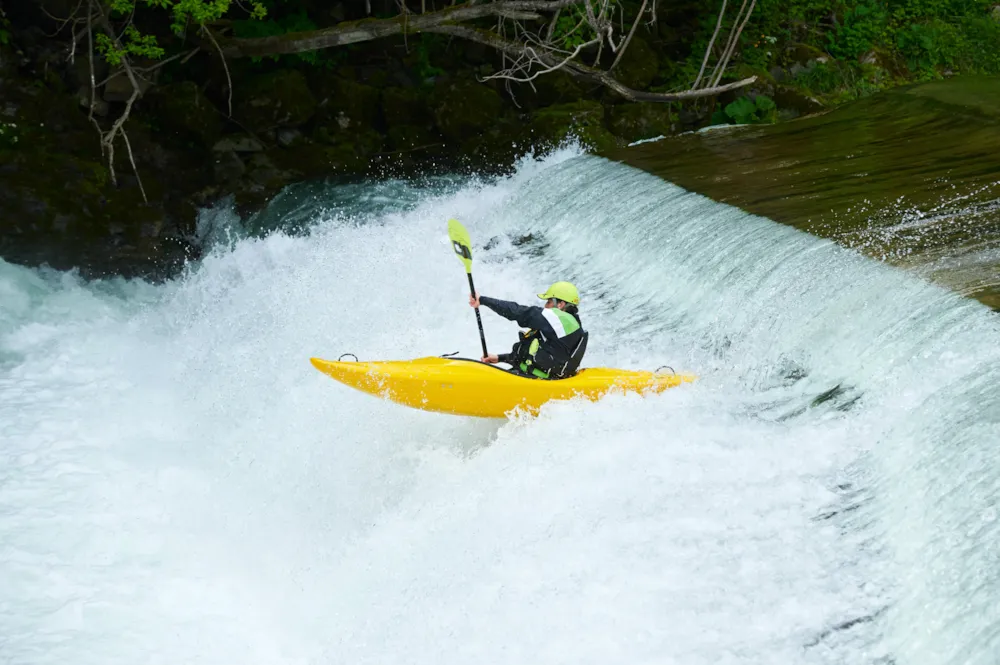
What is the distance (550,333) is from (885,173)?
13.3ft

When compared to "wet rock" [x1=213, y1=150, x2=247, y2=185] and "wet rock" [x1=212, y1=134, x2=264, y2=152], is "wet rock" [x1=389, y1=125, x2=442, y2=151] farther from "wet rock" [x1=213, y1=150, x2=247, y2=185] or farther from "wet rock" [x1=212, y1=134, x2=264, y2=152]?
"wet rock" [x1=213, y1=150, x2=247, y2=185]

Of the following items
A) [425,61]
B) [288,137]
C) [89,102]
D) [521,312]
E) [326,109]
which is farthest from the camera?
[425,61]

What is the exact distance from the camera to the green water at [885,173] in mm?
6070

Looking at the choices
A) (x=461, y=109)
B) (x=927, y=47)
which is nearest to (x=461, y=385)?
(x=461, y=109)

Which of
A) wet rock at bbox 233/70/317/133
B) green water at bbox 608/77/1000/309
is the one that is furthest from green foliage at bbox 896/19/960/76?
wet rock at bbox 233/70/317/133

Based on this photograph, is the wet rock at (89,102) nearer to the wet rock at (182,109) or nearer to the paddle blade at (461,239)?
the wet rock at (182,109)

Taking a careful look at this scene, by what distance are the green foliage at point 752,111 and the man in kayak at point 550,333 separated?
6.47 metres

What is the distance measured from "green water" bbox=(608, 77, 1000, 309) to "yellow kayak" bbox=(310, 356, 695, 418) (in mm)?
2148

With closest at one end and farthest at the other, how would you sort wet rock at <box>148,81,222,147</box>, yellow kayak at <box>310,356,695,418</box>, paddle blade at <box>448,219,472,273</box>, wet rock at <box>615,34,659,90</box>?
yellow kayak at <box>310,356,695,418</box>, paddle blade at <box>448,219,472,273</box>, wet rock at <box>148,81,222,147</box>, wet rock at <box>615,34,659,90</box>

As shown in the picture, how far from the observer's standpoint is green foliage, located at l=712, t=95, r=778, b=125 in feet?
35.8

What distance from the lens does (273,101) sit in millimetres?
9977

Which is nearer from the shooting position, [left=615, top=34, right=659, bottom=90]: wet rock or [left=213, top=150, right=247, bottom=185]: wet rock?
[left=213, top=150, right=247, bottom=185]: wet rock

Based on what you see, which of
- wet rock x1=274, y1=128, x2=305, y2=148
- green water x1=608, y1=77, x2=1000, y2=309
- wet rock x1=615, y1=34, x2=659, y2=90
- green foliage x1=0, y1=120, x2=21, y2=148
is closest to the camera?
green water x1=608, y1=77, x2=1000, y2=309

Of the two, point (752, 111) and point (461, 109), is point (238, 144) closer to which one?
point (461, 109)
